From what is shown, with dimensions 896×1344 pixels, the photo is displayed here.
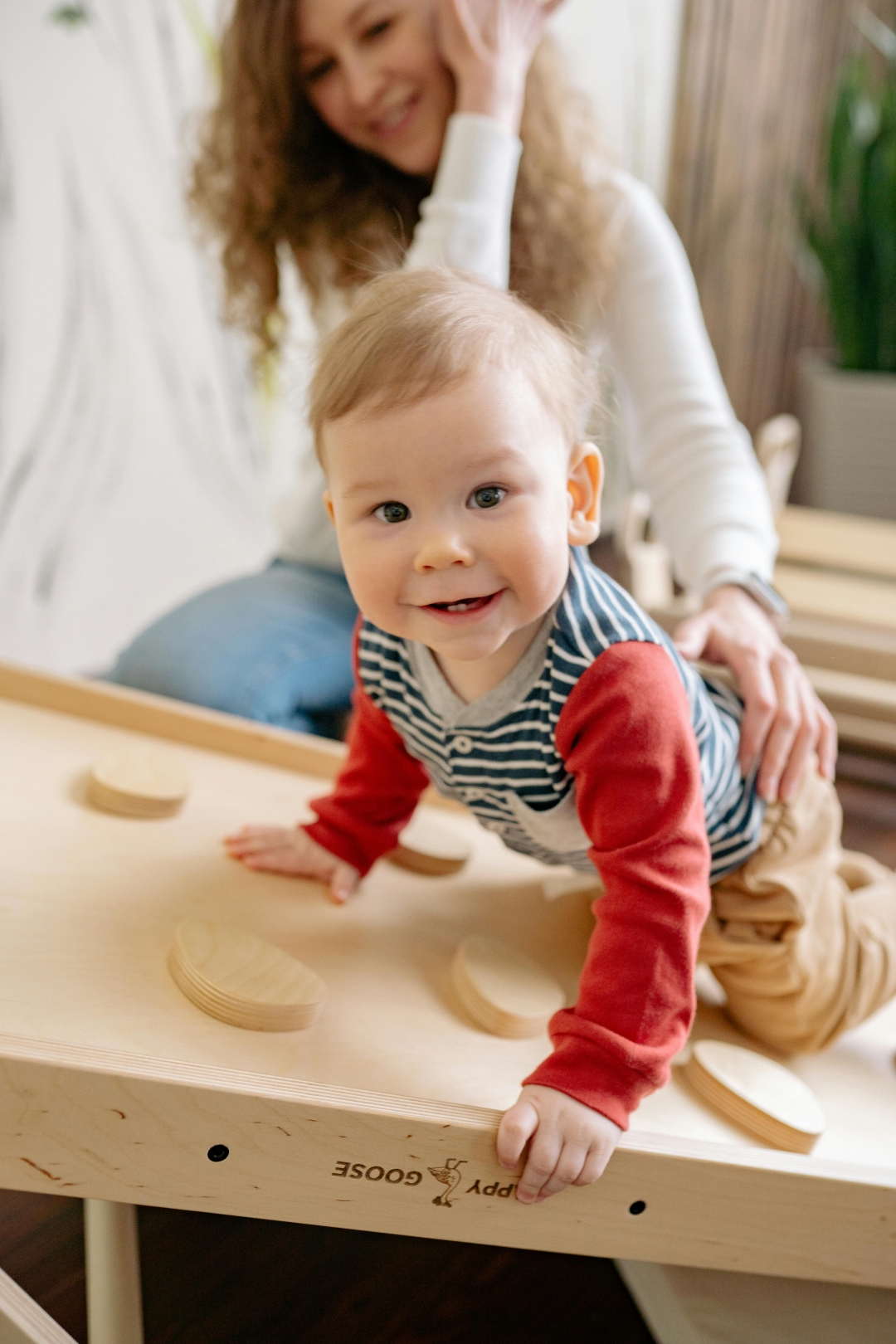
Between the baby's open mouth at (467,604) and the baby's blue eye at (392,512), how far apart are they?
42 mm

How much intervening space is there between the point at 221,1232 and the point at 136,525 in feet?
3.00

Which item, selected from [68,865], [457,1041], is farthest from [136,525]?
[457,1041]

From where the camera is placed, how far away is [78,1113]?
16.5 inches

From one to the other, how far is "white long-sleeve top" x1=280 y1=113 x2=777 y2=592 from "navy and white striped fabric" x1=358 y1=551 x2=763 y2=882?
0.86ft

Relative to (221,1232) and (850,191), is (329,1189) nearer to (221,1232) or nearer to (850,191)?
(221,1232)

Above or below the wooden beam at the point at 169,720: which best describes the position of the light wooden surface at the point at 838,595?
below

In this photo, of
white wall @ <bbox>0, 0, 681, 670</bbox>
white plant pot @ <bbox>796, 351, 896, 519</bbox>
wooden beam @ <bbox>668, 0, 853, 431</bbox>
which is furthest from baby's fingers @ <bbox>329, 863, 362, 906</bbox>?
wooden beam @ <bbox>668, 0, 853, 431</bbox>

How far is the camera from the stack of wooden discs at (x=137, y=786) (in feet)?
2.36

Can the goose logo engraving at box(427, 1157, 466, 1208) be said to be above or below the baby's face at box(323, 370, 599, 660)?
below

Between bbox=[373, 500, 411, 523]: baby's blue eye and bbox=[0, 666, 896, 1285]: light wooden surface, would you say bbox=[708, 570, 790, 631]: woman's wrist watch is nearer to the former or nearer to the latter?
bbox=[0, 666, 896, 1285]: light wooden surface

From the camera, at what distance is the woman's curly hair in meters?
0.99

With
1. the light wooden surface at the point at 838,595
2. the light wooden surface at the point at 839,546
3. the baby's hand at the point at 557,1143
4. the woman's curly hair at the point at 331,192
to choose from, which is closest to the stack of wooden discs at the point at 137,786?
the baby's hand at the point at 557,1143

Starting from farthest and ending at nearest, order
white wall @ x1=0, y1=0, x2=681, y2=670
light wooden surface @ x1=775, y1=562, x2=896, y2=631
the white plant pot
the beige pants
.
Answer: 1. the white plant pot
2. light wooden surface @ x1=775, y1=562, x2=896, y2=631
3. white wall @ x1=0, y1=0, x2=681, y2=670
4. the beige pants

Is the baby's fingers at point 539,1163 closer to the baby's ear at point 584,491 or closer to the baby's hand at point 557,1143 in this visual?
the baby's hand at point 557,1143
